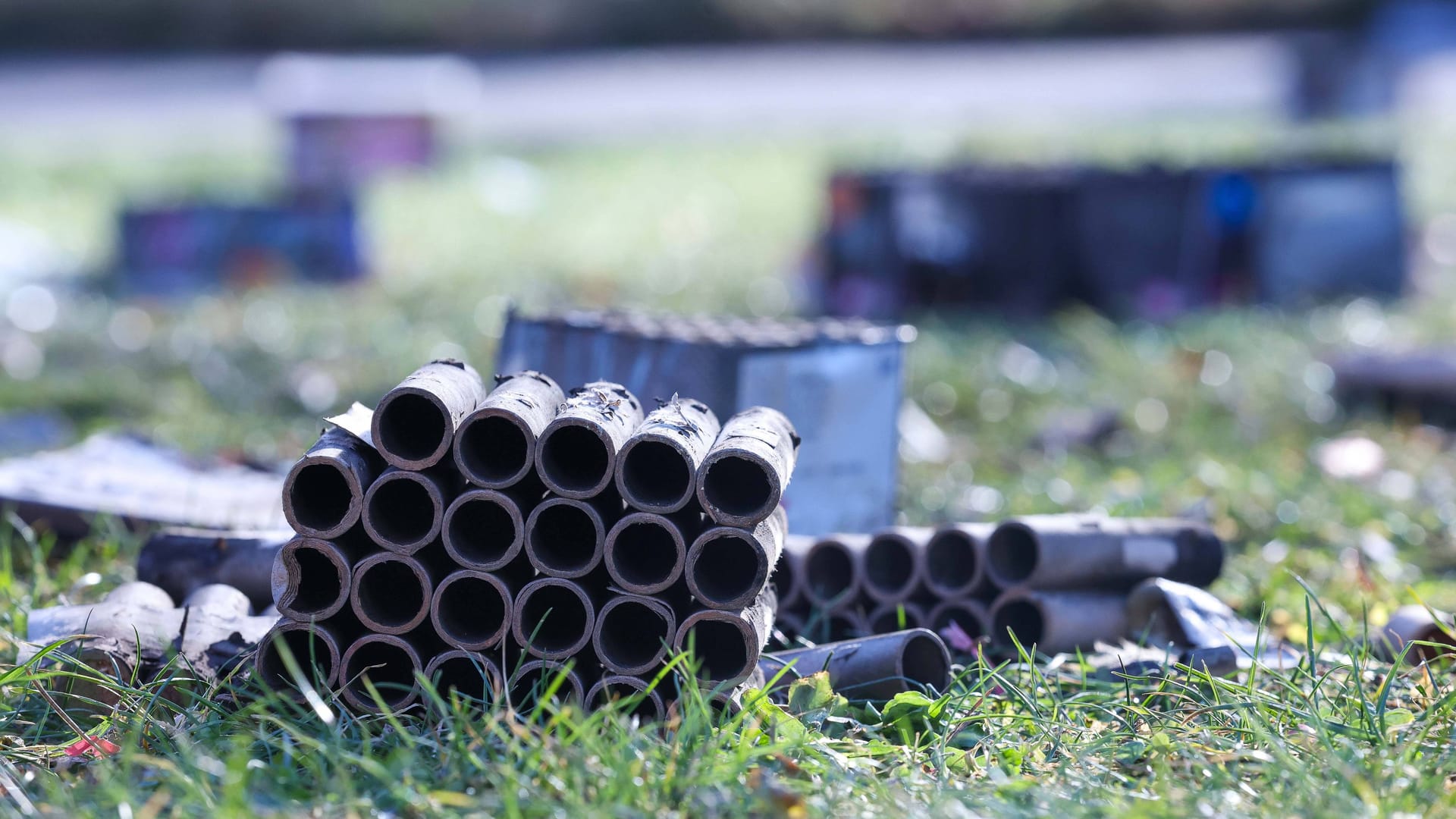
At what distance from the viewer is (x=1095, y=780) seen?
282 centimetres

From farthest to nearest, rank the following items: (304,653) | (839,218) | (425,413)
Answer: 1. (839,218)
2. (425,413)
3. (304,653)

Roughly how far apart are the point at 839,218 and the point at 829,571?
19.8ft

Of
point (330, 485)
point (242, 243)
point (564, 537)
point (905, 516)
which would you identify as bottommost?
point (905, 516)

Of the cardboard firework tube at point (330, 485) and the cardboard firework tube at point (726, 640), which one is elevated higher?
the cardboard firework tube at point (330, 485)

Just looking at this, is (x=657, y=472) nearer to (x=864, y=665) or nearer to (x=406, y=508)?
(x=406, y=508)

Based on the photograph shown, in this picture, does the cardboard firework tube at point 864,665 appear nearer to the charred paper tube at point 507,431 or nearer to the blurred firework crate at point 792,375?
the charred paper tube at point 507,431

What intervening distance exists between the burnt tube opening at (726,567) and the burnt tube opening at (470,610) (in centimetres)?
43

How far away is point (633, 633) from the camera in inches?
123

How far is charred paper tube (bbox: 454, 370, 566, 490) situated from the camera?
290 centimetres

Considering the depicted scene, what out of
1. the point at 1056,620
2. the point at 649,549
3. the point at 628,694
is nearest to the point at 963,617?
the point at 1056,620

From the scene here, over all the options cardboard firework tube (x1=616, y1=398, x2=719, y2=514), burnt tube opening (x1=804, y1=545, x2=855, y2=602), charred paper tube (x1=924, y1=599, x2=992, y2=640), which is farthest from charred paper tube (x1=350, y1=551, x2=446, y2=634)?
charred paper tube (x1=924, y1=599, x2=992, y2=640)

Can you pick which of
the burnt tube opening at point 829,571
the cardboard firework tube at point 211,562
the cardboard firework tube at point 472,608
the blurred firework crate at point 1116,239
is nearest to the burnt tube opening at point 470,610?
the cardboard firework tube at point 472,608

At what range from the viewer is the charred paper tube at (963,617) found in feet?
12.3

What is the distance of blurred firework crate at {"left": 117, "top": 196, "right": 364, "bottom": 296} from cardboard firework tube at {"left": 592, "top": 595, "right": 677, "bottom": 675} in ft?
26.6
